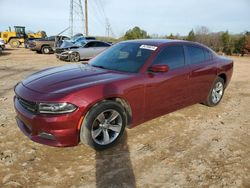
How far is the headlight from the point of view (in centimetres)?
319

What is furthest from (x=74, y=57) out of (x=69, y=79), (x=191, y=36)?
(x=191, y=36)

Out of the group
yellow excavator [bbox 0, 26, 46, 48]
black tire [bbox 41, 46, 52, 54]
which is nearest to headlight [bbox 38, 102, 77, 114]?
black tire [bbox 41, 46, 52, 54]

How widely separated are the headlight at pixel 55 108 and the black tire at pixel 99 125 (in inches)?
11.5

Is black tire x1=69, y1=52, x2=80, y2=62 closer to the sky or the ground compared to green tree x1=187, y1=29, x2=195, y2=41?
closer to the ground

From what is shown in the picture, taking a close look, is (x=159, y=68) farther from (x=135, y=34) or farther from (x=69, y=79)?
(x=135, y=34)

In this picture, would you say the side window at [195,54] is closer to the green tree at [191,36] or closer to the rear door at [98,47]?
the rear door at [98,47]

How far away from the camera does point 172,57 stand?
180 inches

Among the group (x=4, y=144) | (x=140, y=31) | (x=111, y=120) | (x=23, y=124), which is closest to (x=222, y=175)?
(x=111, y=120)

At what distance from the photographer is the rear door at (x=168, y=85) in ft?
13.5

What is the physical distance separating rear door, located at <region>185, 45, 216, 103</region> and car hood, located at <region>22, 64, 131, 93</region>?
63.9 inches

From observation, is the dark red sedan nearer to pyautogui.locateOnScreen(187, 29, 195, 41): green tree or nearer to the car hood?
the car hood

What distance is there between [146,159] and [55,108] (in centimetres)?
144

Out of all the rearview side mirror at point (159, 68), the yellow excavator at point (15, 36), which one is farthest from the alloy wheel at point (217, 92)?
the yellow excavator at point (15, 36)

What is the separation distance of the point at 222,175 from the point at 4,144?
3175 mm
